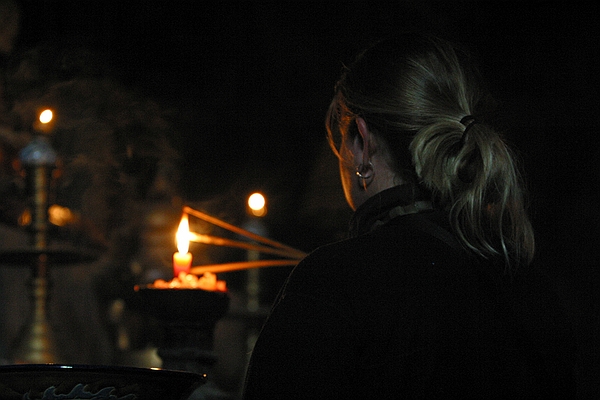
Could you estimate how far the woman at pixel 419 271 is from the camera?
144cm

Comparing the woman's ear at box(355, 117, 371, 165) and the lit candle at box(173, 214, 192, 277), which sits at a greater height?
the lit candle at box(173, 214, 192, 277)

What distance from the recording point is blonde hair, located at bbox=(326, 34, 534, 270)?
1.62m

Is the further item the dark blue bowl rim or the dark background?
the dark background

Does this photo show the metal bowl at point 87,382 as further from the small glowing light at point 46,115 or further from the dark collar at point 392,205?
the small glowing light at point 46,115

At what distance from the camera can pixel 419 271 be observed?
4.93ft

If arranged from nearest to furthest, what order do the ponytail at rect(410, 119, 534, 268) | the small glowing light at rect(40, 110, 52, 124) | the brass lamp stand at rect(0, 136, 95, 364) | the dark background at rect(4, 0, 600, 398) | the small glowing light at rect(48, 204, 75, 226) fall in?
the ponytail at rect(410, 119, 534, 268), the small glowing light at rect(40, 110, 52, 124), the brass lamp stand at rect(0, 136, 95, 364), the dark background at rect(4, 0, 600, 398), the small glowing light at rect(48, 204, 75, 226)

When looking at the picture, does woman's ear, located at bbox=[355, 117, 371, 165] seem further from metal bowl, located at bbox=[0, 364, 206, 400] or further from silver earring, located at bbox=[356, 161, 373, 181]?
metal bowl, located at bbox=[0, 364, 206, 400]

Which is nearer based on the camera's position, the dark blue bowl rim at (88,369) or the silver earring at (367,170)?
the dark blue bowl rim at (88,369)

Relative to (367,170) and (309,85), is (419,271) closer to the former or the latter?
(367,170)

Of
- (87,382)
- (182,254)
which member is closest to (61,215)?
(182,254)

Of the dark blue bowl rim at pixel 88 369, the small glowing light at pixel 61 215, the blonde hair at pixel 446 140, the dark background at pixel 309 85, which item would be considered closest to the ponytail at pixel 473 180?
the blonde hair at pixel 446 140

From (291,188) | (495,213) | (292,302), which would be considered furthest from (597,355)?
(292,302)

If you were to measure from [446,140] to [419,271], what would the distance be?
11.0 inches

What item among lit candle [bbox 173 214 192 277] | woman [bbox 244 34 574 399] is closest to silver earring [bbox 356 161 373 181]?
woman [bbox 244 34 574 399]
